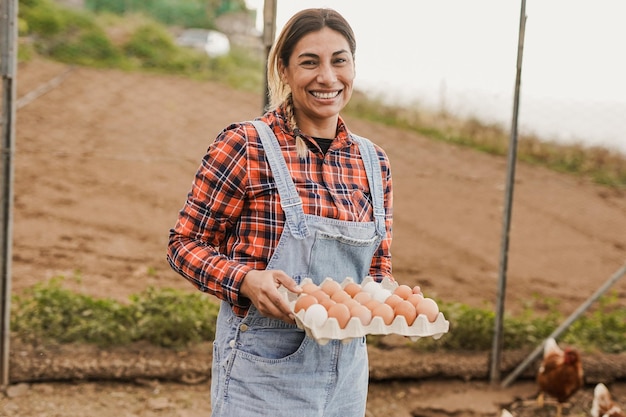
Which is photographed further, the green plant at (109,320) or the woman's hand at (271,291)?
the green plant at (109,320)

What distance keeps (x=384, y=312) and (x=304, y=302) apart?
0.20 m

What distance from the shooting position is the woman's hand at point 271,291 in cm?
147

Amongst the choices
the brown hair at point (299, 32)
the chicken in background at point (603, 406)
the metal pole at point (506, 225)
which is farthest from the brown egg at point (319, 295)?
the metal pole at point (506, 225)

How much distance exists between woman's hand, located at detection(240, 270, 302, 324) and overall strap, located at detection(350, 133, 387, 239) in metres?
0.37

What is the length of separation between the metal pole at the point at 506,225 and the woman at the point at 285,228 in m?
1.93

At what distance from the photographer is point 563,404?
3.66m

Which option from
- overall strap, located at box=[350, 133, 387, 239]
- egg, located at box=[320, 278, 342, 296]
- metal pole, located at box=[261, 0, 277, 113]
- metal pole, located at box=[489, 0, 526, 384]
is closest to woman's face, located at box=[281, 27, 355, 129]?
overall strap, located at box=[350, 133, 387, 239]

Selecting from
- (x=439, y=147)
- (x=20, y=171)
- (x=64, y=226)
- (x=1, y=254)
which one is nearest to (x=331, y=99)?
(x=1, y=254)

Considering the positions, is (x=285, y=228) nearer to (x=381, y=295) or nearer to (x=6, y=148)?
(x=381, y=295)

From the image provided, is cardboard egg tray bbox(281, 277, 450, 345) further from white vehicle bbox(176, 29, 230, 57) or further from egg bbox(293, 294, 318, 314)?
white vehicle bbox(176, 29, 230, 57)

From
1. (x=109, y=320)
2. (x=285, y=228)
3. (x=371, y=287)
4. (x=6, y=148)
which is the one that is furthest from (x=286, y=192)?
(x=109, y=320)

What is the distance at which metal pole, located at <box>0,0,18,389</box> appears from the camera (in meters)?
2.97

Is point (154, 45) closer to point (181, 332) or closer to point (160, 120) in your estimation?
point (160, 120)

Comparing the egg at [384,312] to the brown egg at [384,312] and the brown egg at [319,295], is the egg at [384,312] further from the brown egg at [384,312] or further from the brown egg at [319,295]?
the brown egg at [319,295]
